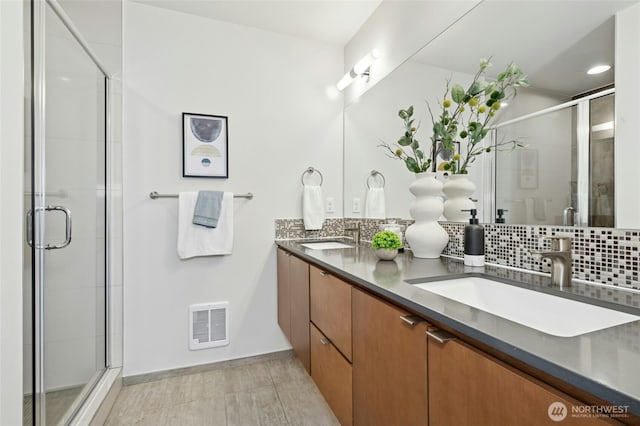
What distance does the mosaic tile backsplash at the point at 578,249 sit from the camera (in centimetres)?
87

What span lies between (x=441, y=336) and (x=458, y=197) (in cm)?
91

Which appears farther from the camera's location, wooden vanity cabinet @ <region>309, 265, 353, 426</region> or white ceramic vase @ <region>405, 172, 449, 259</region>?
white ceramic vase @ <region>405, 172, 449, 259</region>

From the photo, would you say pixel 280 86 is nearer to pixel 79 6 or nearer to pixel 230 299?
pixel 79 6

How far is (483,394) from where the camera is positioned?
0.61m

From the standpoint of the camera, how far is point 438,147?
1567mm

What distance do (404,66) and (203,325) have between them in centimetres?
213

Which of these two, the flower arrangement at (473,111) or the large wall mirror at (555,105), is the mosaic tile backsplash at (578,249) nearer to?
the large wall mirror at (555,105)

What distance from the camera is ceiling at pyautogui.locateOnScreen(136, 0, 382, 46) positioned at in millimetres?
2033

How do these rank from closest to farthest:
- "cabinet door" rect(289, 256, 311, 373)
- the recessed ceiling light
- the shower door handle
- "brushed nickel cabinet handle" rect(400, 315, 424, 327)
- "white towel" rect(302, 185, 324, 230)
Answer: "brushed nickel cabinet handle" rect(400, 315, 424, 327)
the recessed ceiling light
the shower door handle
"cabinet door" rect(289, 256, 311, 373)
"white towel" rect(302, 185, 324, 230)

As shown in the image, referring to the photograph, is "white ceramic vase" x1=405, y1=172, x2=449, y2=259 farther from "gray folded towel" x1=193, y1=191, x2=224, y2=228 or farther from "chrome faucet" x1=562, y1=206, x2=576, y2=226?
"gray folded towel" x1=193, y1=191, x2=224, y2=228

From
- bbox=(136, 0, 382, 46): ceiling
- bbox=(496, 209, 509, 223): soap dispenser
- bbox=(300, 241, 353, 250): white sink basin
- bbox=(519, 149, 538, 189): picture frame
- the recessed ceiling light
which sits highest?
bbox=(136, 0, 382, 46): ceiling

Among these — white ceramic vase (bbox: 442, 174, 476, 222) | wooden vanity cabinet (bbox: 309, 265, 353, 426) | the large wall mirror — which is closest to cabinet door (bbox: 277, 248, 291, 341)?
wooden vanity cabinet (bbox: 309, 265, 353, 426)

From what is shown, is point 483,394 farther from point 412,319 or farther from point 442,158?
point 442,158

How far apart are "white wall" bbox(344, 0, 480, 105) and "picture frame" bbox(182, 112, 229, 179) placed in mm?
1052
